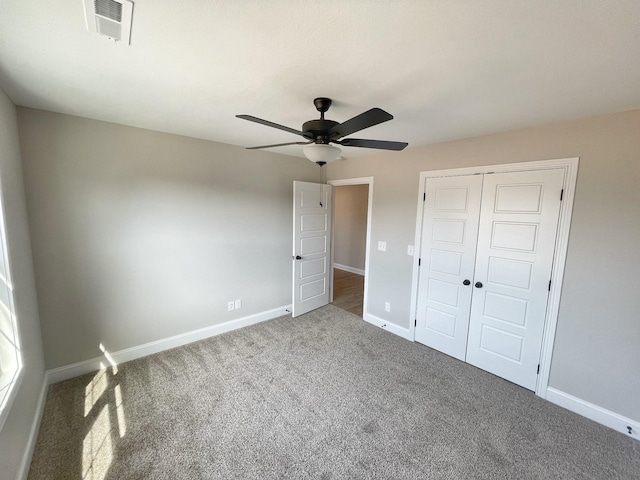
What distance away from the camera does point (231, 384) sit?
241 centimetres

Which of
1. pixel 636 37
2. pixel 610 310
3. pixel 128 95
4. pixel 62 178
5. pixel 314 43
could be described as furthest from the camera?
pixel 62 178

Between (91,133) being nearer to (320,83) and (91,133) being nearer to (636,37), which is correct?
(320,83)

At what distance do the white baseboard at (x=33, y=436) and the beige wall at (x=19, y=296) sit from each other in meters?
0.04

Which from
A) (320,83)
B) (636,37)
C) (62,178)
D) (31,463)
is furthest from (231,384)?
(636,37)

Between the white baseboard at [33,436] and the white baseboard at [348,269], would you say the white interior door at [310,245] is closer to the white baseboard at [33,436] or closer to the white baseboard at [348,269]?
the white baseboard at [348,269]

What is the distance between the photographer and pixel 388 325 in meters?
3.55

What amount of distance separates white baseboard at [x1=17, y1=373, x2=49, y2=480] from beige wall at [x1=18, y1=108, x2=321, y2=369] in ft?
1.04

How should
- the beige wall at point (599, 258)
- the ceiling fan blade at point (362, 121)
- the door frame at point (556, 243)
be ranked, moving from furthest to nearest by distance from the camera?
the door frame at point (556, 243) → the beige wall at point (599, 258) → the ceiling fan blade at point (362, 121)

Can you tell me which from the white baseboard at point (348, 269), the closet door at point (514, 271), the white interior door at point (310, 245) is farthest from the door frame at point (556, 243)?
the white baseboard at point (348, 269)

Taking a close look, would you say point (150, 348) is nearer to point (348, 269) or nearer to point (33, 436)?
point (33, 436)

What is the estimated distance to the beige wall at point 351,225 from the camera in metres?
6.45

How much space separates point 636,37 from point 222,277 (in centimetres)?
370

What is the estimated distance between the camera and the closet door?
2.29 meters

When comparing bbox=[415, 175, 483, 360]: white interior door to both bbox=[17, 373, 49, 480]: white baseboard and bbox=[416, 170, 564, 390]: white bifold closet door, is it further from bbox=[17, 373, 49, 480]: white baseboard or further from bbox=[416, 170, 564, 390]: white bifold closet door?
bbox=[17, 373, 49, 480]: white baseboard
